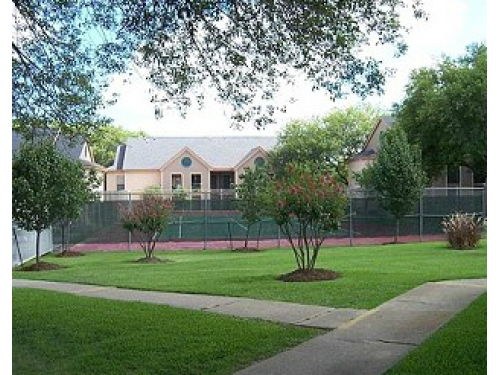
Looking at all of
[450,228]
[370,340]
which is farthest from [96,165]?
[450,228]

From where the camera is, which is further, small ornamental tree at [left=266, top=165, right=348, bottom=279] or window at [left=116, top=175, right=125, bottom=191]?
small ornamental tree at [left=266, top=165, right=348, bottom=279]

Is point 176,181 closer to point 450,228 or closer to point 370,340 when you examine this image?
point 370,340

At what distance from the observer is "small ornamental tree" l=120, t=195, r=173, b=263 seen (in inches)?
157

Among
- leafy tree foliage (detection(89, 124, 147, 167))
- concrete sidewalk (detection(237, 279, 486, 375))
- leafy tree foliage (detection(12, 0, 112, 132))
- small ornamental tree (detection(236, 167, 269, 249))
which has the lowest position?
concrete sidewalk (detection(237, 279, 486, 375))

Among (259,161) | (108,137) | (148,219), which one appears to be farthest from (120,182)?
(259,161)

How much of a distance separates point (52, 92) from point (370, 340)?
2446mm

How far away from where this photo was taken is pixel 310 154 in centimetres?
465

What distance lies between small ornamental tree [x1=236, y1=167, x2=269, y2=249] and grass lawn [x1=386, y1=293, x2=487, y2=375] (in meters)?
1.51

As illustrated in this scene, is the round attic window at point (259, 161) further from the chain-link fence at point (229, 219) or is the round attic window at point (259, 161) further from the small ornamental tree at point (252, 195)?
the chain-link fence at point (229, 219)

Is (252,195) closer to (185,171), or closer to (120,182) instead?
(185,171)

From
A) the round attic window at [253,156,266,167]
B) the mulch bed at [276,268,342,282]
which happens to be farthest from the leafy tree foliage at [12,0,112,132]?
the mulch bed at [276,268,342,282]

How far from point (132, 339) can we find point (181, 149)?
1.17 meters

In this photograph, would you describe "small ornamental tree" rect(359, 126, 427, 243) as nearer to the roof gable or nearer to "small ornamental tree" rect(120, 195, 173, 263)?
the roof gable

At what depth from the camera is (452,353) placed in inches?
131
